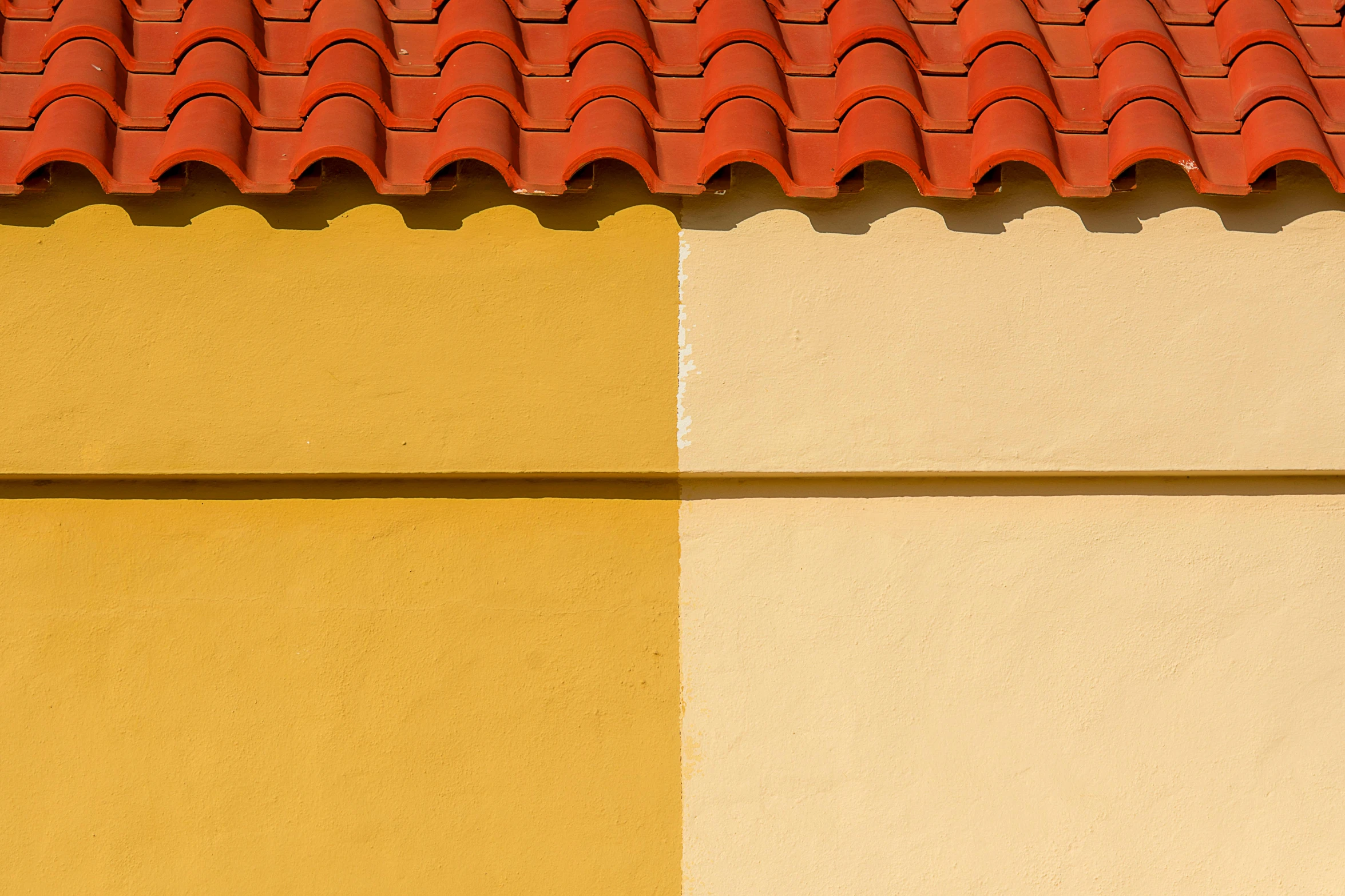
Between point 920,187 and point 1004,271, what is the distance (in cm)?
35

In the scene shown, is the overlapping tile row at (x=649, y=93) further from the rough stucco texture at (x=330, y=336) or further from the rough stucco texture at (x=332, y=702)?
the rough stucco texture at (x=332, y=702)

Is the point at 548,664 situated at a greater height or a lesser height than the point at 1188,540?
lesser

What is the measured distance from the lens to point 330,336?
9.53 feet

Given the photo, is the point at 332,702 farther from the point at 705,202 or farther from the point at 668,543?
the point at 705,202

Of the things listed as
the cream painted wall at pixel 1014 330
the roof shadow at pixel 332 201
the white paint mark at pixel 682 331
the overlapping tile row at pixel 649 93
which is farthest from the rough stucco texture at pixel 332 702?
the overlapping tile row at pixel 649 93

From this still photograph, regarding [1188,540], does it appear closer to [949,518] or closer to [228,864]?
[949,518]

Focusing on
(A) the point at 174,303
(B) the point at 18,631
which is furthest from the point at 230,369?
(B) the point at 18,631

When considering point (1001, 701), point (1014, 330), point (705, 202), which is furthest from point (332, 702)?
point (1014, 330)

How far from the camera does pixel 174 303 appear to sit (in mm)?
2889

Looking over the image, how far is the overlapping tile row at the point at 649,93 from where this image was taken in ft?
9.12

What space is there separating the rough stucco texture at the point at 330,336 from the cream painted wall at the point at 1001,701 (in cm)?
51

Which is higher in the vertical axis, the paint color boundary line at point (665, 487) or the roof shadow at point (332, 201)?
the roof shadow at point (332, 201)

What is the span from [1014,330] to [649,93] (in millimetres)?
1162

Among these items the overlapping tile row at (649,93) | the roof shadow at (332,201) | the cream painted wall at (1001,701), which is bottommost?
the cream painted wall at (1001,701)
